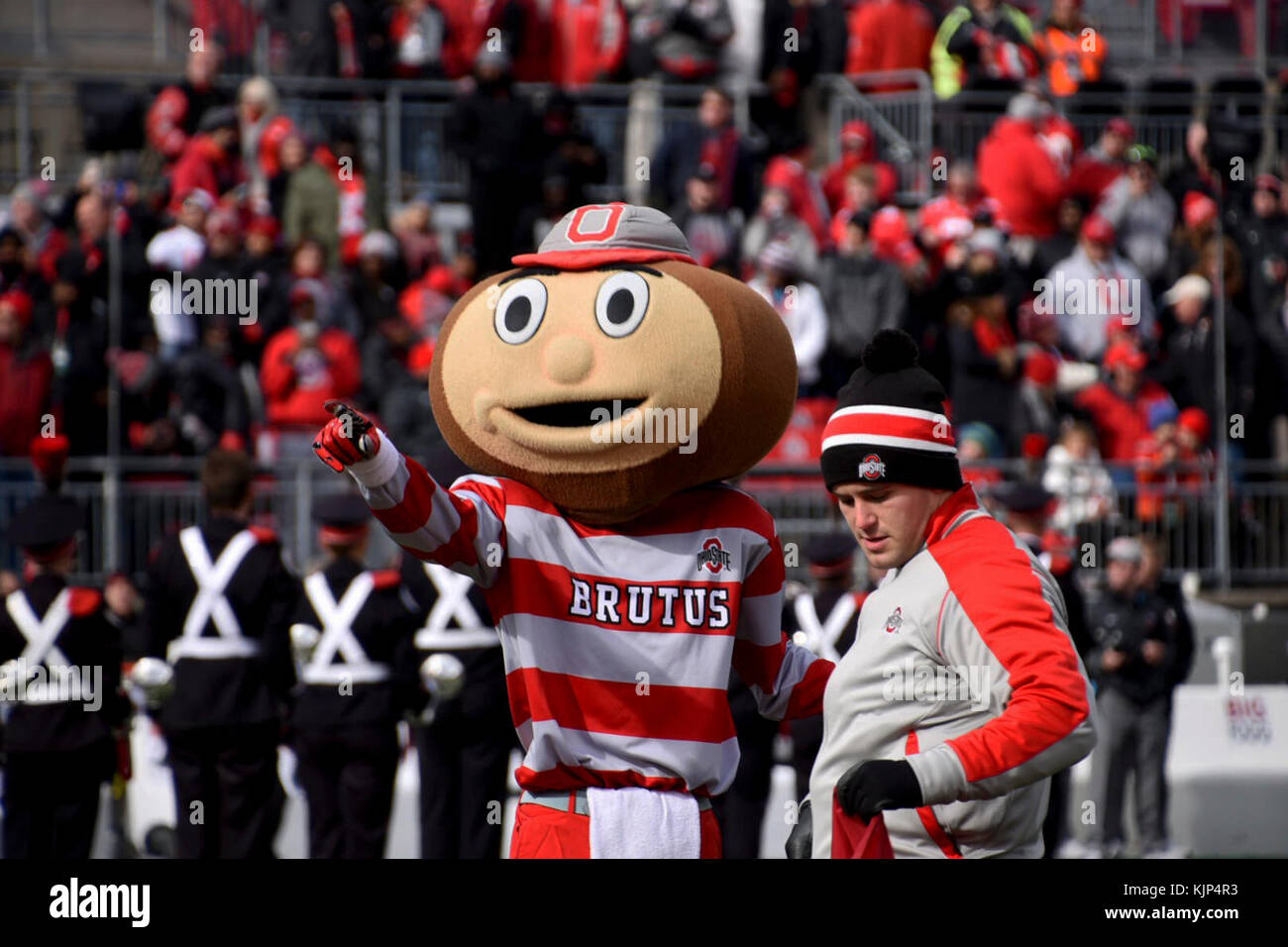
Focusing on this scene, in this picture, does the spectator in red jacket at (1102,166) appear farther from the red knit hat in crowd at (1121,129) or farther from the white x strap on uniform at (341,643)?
the white x strap on uniform at (341,643)

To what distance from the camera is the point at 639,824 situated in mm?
4914

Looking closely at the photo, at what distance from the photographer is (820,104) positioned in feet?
51.9

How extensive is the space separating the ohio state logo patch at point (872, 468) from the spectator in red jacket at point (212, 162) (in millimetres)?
10065

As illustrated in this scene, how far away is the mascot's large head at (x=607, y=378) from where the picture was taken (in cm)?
487

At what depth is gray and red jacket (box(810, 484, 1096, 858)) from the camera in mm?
4215

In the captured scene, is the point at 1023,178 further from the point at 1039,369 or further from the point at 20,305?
the point at 20,305

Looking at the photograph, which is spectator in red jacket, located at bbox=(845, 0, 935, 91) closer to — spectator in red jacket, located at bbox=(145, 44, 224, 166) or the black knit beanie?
spectator in red jacket, located at bbox=(145, 44, 224, 166)

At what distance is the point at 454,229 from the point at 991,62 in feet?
13.5

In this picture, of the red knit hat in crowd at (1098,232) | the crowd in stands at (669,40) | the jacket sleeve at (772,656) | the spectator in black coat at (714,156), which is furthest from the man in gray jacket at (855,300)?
the jacket sleeve at (772,656)

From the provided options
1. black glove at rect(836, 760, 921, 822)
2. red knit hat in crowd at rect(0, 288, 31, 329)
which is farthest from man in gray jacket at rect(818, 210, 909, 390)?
black glove at rect(836, 760, 921, 822)

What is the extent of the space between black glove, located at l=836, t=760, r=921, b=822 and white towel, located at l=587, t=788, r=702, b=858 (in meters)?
0.80

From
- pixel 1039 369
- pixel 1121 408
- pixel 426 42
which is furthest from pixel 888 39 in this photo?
pixel 1121 408

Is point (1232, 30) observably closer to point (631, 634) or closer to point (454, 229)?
point (454, 229)
